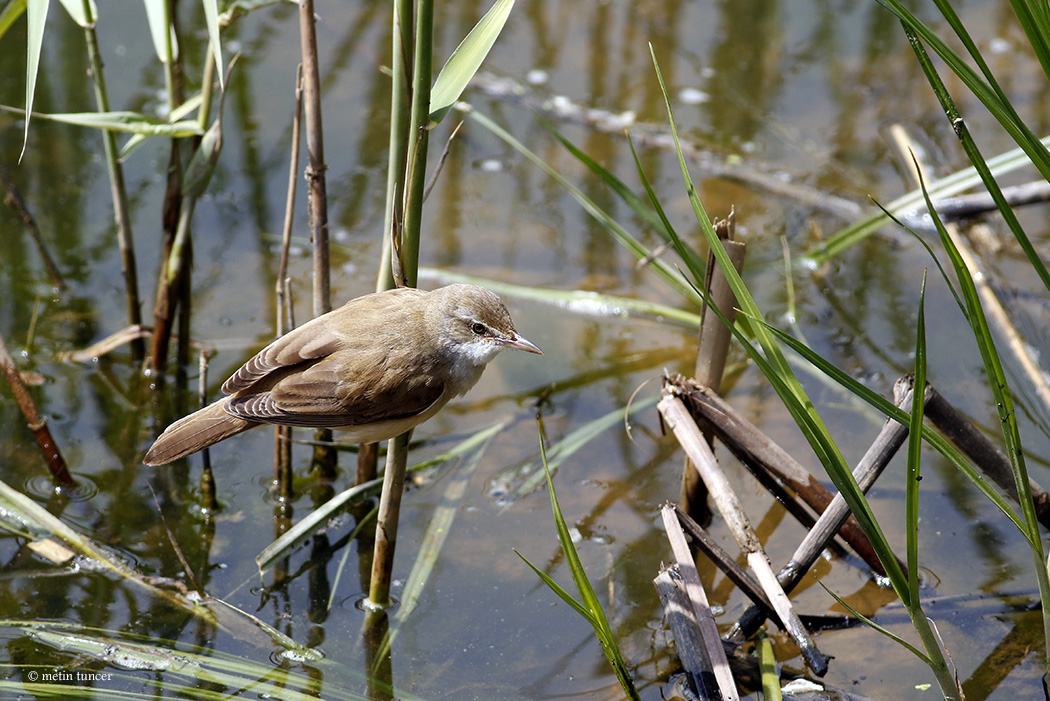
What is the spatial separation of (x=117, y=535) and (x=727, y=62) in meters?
5.75

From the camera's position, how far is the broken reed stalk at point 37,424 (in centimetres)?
357

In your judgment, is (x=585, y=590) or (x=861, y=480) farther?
(x=861, y=480)

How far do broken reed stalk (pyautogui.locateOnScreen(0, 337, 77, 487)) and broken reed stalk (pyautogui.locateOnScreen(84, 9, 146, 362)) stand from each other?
0.80 m

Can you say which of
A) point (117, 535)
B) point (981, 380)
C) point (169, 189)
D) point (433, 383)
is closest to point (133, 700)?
point (117, 535)

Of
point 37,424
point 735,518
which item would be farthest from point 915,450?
point 37,424

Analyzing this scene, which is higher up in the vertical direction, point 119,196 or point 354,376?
point 119,196

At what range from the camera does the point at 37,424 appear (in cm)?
375

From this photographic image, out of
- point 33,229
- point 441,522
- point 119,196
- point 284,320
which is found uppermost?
point 119,196

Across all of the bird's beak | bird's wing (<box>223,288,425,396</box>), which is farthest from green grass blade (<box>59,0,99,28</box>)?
the bird's beak

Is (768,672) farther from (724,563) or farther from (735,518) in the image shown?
(735,518)

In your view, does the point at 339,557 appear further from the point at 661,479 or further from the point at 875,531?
the point at 875,531

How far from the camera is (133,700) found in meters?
3.15

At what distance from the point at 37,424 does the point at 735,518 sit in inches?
116

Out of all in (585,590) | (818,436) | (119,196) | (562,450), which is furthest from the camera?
(562,450)
